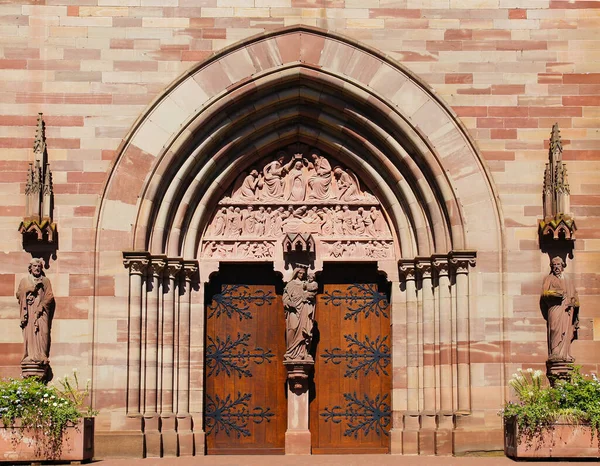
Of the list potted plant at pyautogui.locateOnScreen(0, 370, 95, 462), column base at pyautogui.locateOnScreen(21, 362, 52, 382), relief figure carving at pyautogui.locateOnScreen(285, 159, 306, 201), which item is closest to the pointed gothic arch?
relief figure carving at pyautogui.locateOnScreen(285, 159, 306, 201)

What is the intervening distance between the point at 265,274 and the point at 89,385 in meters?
3.55

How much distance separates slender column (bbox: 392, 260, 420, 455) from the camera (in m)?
19.7

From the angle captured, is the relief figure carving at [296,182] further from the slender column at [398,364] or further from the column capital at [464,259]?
the column capital at [464,259]

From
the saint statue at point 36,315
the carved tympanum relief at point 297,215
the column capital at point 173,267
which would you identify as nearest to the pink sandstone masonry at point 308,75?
the saint statue at point 36,315

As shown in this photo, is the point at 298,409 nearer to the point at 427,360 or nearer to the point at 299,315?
the point at 299,315

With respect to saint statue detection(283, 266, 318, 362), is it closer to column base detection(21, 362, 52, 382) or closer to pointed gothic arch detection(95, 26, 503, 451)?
pointed gothic arch detection(95, 26, 503, 451)

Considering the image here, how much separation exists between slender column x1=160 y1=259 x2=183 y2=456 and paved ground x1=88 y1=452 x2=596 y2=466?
575mm

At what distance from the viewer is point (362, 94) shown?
1983 centimetres

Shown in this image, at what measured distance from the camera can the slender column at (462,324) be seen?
19.1 metres

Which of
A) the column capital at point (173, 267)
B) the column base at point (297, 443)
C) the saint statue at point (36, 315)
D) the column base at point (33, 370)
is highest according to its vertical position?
the column capital at point (173, 267)

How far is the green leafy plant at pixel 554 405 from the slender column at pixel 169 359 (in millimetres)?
5055

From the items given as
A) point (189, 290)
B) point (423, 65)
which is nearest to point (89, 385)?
point (189, 290)

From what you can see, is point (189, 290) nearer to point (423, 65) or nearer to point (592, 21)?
point (423, 65)

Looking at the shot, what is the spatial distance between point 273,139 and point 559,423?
259 inches
